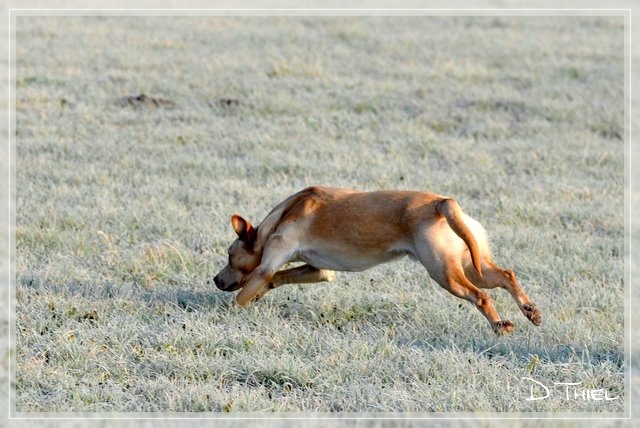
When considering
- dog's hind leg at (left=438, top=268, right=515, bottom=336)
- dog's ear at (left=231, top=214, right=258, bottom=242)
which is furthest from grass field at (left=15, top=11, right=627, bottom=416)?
dog's ear at (left=231, top=214, right=258, bottom=242)

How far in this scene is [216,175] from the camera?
35.4 feet

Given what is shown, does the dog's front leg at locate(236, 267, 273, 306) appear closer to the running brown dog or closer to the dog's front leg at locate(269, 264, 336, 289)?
the running brown dog

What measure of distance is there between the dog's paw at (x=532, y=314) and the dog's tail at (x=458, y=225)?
37 cm

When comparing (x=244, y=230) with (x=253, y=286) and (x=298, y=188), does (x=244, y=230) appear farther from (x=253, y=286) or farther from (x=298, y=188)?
(x=298, y=188)

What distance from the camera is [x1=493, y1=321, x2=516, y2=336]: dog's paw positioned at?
636 centimetres

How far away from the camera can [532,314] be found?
21.0ft

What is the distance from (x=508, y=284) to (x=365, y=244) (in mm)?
922

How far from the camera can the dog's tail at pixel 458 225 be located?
20.9 ft

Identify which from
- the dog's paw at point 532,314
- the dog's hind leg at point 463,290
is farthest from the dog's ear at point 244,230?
the dog's paw at point 532,314

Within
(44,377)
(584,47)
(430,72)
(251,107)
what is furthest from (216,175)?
(584,47)

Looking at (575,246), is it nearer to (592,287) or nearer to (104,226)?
(592,287)

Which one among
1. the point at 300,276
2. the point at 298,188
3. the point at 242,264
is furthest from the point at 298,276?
the point at 298,188
